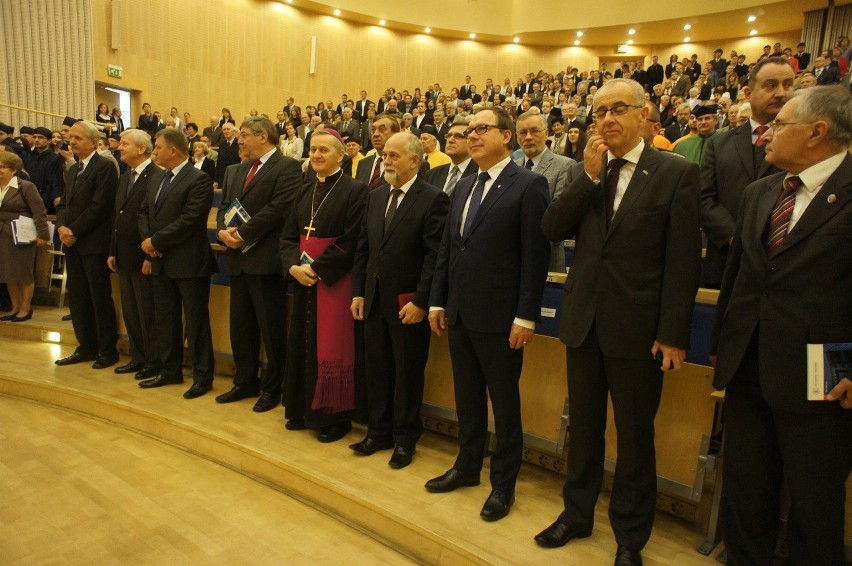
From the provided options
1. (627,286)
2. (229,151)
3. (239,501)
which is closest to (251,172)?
(239,501)

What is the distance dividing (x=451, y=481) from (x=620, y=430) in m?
0.71

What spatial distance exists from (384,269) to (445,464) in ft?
2.76

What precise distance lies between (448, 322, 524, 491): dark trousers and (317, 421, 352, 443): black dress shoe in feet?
2.49

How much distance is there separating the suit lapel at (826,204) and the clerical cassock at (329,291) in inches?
65.7

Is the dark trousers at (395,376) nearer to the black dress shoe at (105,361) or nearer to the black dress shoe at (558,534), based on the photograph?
the black dress shoe at (558,534)

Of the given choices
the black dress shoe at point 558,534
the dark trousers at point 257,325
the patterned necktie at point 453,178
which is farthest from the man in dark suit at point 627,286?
the dark trousers at point 257,325

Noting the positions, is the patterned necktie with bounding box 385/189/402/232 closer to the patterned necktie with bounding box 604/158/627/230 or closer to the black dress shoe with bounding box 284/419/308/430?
the patterned necktie with bounding box 604/158/627/230

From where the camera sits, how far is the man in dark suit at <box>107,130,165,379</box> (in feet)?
10.8

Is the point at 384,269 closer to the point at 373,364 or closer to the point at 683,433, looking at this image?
the point at 373,364

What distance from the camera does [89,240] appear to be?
3.51 m

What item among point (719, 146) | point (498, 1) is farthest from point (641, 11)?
point (719, 146)

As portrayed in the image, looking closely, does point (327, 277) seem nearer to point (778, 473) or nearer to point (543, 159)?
point (543, 159)

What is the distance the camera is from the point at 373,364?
2.42 meters

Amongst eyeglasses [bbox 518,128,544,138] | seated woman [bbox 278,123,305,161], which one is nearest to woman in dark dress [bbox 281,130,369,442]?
eyeglasses [bbox 518,128,544,138]
